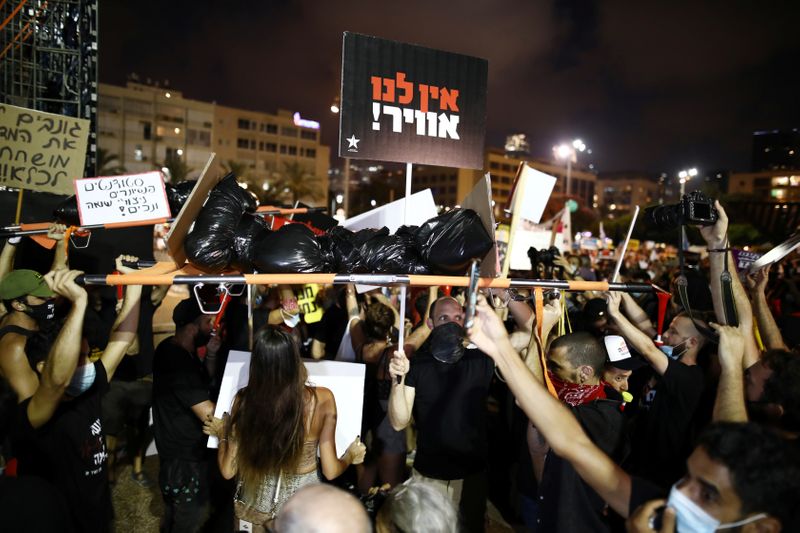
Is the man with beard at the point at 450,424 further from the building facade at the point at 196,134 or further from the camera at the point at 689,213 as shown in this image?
the building facade at the point at 196,134

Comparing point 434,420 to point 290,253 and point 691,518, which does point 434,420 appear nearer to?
point 290,253

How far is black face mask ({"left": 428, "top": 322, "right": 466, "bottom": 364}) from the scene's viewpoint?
2.50 metres

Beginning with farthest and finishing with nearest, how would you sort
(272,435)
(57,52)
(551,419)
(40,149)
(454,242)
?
(57,52) < (40,149) < (272,435) < (454,242) < (551,419)

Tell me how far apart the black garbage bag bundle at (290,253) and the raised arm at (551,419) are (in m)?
0.93

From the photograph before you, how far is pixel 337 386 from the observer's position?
3498mm

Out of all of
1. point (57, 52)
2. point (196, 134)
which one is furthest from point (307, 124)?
point (57, 52)

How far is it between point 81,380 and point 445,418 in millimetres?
2447

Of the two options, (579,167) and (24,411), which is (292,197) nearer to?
(24,411)

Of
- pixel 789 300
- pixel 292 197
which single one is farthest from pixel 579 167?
pixel 789 300

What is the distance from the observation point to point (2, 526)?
1827mm

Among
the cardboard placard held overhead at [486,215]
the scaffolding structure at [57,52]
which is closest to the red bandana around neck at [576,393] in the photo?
the cardboard placard held overhead at [486,215]

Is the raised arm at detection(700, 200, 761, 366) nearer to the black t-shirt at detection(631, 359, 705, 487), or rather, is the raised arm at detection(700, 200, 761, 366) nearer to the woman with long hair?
the black t-shirt at detection(631, 359, 705, 487)

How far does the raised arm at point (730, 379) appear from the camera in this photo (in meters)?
2.38

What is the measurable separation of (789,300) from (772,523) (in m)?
9.05
